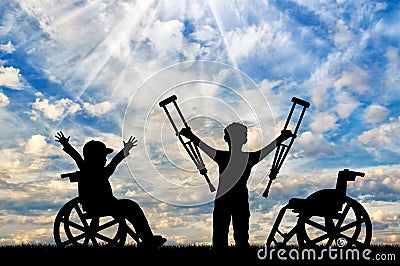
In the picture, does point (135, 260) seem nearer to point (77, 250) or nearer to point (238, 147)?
point (77, 250)

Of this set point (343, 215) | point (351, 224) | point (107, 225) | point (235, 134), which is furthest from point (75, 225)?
point (351, 224)

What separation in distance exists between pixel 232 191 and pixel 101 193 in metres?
2.36

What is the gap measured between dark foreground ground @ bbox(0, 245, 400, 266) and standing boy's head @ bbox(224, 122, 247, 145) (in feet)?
6.15

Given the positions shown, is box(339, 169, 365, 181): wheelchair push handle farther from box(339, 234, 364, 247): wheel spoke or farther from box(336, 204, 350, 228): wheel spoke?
box(339, 234, 364, 247): wheel spoke

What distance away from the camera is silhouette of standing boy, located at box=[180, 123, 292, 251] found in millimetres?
10562

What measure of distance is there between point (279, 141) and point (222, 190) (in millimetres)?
1602

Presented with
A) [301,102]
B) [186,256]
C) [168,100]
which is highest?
[301,102]

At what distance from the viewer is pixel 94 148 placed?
37.1 ft

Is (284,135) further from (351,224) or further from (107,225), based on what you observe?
(107,225)

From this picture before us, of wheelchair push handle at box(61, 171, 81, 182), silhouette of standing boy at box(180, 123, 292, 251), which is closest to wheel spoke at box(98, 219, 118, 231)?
wheelchair push handle at box(61, 171, 81, 182)

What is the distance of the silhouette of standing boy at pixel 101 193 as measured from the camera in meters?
11.1

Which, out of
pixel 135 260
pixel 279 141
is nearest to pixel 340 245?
pixel 279 141

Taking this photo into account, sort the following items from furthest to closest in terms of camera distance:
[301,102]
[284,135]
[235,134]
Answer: [301,102] → [284,135] → [235,134]

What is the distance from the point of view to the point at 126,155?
452 inches
